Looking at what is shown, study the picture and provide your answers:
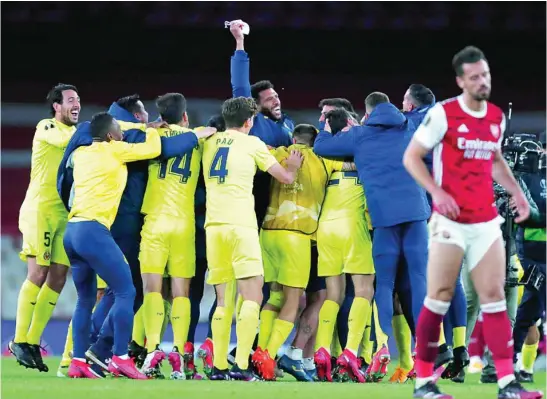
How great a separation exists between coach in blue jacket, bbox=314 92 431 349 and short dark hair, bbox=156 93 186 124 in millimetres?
1196

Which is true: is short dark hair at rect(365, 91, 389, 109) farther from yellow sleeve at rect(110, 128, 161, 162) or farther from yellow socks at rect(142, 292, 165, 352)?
yellow socks at rect(142, 292, 165, 352)

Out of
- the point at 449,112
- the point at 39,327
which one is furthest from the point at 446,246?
the point at 39,327

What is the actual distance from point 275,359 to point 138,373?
1320mm

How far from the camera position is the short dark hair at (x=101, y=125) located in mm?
9641

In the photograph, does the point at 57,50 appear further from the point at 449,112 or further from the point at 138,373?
the point at 449,112

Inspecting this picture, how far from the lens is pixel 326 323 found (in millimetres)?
10078

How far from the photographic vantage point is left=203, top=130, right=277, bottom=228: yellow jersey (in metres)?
9.55

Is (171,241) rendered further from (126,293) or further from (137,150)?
(137,150)

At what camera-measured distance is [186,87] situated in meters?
18.0

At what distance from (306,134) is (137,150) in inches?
62.8

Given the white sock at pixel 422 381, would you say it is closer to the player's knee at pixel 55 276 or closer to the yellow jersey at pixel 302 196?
the yellow jersey at pixel 302 196

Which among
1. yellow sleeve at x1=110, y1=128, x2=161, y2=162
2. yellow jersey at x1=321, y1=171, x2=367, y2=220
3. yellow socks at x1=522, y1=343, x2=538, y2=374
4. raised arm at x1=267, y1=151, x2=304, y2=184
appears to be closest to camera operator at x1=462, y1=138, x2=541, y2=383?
yellow socks at x1=522, y1=343, x2=538, y2=374

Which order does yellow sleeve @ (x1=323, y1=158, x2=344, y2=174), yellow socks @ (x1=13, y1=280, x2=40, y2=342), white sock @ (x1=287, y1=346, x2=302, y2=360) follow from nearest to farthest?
white sock @ (x1=287, y1=346, x2=302, y2=360) → yellow sleeve @ (x1=323, y1=158, x2=344, y2=174) → yellow socks @ (x1=13, y1=280, x2=40, y2=342)

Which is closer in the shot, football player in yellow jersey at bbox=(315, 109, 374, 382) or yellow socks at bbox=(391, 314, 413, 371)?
football player in yellow jersey at bbox=(315, 109, 374, 382)
